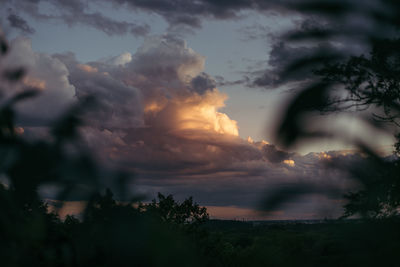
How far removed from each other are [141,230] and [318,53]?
15.1 feet

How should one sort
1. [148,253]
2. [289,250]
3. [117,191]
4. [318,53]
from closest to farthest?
1. [148,253]
2. [117,191]
3. [289,250]
4. [318,53]

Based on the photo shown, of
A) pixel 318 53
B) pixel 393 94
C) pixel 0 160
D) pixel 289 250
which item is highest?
pixel 393 94

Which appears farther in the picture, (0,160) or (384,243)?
(384,243)

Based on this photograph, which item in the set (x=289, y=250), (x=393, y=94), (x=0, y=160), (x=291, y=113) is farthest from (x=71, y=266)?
(x=393, y=94)

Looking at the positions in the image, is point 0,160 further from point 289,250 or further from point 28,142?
point 289,250

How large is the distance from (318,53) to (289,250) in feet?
13.4

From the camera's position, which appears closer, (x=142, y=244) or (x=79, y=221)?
(x=142, y=244)

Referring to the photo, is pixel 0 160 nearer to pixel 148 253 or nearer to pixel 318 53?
pixel 148 253

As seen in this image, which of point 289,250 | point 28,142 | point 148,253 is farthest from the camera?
point 289,250

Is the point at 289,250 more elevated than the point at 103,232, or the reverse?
the point at 103,232

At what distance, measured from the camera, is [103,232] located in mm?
1390

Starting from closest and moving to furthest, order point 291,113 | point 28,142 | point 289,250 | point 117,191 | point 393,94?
point 117,191 < point 28,142 < point 289,250 < point 291,113 < point 393,94

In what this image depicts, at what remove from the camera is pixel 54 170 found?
1.43 metres

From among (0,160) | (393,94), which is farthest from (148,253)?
(393,94)
